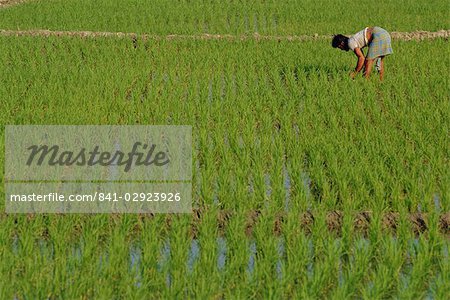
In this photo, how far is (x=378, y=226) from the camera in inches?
184

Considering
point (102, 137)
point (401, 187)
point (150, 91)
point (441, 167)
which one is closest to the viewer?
point (401, 187)

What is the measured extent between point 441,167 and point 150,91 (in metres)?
3.64

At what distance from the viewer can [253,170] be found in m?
5.77

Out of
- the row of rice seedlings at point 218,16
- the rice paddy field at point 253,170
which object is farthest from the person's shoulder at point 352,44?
the row of rice seedlings at point 218,16

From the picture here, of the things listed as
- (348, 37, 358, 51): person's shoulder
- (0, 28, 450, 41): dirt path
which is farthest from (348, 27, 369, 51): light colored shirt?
(0, 28, 450, 41): dirt path

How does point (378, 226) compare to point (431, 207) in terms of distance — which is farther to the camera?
point (431, 207)

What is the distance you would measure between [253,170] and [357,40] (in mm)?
3550

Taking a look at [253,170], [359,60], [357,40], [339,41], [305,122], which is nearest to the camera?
[253,170]

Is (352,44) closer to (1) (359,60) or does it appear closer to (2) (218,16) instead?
(1) (359,60)

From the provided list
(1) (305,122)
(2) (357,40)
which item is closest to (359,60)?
(2) (357,40)

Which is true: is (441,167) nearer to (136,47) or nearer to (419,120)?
(419,120)

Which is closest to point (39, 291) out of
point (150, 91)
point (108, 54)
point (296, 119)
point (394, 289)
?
point (394, 289)

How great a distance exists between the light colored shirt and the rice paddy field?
1.50 feet

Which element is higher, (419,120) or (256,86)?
(256,86)
